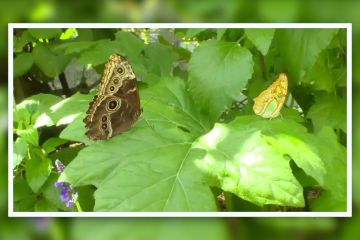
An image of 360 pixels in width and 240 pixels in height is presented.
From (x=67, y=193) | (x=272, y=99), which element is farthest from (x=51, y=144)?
(x=272, y=99)

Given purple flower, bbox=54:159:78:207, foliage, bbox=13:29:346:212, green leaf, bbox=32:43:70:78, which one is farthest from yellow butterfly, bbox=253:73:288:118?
green leaf, bbox=32:43:70:78

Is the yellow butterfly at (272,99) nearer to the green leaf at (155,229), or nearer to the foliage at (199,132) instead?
the foliage at (199,132)

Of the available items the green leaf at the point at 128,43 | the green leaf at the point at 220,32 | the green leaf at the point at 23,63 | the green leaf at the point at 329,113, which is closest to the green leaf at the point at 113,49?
the green leaf at the point at 128,43

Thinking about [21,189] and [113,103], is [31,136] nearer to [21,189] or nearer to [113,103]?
[21,189]

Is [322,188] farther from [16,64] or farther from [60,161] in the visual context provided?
[16,64]

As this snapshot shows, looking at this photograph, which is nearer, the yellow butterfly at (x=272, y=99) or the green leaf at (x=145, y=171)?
the green leaf at (x=145, y=171)

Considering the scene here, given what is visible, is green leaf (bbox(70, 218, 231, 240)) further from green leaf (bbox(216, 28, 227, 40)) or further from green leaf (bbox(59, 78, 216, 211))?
green leaf (bbox(216, 28, 227, 40))
